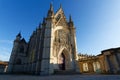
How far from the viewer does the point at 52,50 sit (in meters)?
20.7

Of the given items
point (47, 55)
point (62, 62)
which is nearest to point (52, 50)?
point (47, 55)

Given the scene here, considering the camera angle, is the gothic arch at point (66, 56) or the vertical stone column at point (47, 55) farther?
the gothic arch at point (66, 56)

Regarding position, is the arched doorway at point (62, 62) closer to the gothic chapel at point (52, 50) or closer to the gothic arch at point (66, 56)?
the gothic chapel at point (52, 50)

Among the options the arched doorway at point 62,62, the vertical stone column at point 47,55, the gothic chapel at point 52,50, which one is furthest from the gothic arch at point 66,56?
the vertical stone column at point 47,55

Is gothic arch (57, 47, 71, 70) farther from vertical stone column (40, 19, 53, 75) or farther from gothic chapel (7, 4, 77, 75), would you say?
vertical stone column (40, 19, 53, 75)

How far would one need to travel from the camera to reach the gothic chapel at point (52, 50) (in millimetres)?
19562

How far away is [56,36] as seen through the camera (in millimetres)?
23719

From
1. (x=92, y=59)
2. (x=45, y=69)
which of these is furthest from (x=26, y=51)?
(x=92, y=59)

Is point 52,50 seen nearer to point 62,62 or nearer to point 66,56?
point 62,62

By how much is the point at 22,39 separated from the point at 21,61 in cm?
963

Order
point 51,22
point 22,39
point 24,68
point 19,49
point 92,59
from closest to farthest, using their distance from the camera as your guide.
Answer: point 51,22 → point 92,59 → point 24,68 → point 19,49 → point 22,39

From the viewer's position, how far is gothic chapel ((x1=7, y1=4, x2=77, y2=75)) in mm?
19562

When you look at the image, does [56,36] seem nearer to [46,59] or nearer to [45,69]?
[46,59]

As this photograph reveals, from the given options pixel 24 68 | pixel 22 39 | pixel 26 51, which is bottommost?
pixel 24 68
